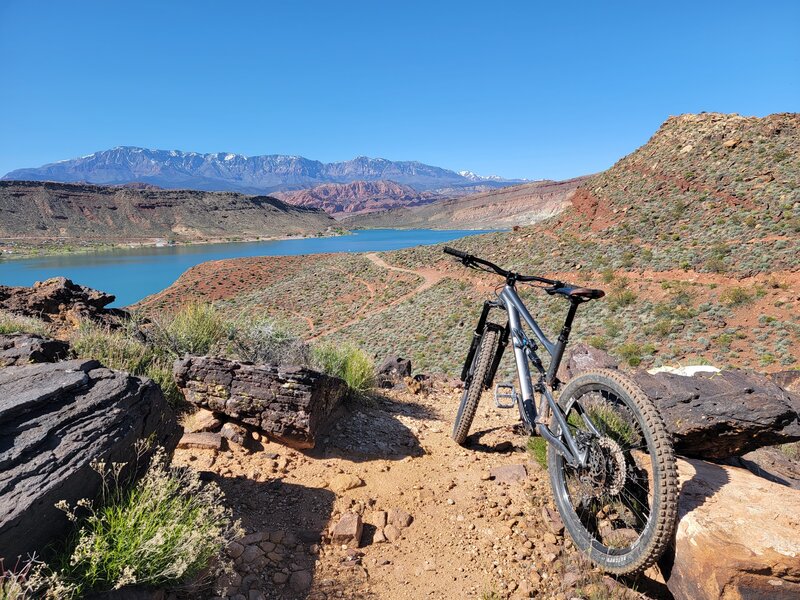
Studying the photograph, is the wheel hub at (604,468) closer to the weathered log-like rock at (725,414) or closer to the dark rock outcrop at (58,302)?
the weathered log-like rock at (725,414)

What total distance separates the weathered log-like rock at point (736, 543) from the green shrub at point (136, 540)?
2.47 meters

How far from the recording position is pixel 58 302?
29.8ft

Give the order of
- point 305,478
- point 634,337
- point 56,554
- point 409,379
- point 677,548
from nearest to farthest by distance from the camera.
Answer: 1. point 56,554
2. point 677,548
3. point 305,478
4. point 409,379
5. point 634,337

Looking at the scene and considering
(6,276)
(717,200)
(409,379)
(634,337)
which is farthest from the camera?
(6,276)

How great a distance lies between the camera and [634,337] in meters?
16.0

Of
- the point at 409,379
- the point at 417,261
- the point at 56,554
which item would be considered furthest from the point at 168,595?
the point at 417,261

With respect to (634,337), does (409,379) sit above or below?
above

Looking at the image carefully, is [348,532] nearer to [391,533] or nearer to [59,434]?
[391,533]

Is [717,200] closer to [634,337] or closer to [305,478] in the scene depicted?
[634,337]

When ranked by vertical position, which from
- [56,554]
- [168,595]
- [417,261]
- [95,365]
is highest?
[95,365]

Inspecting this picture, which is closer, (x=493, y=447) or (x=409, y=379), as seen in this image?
(x=493, y=447)

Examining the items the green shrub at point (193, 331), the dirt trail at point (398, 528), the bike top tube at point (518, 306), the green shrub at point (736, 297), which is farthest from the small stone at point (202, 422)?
the green shrub at point (736, 297)

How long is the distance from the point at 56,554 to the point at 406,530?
6.89ft

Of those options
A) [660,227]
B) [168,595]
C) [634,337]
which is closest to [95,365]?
[168,595]
